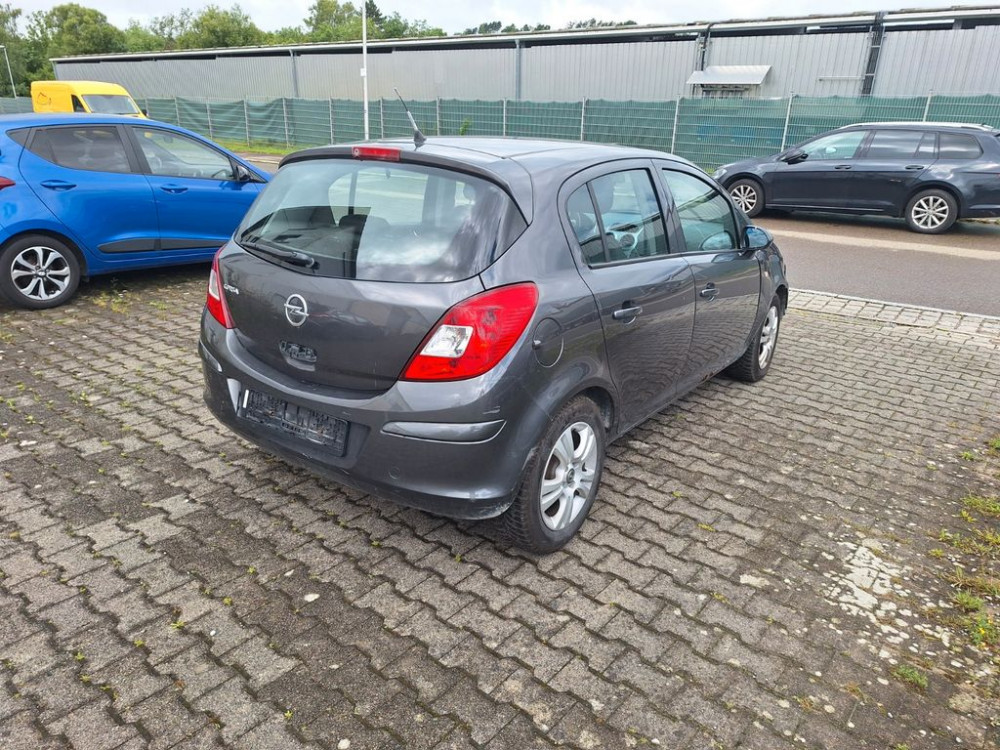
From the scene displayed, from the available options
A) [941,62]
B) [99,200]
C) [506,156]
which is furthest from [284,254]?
[941,62]

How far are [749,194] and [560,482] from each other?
12.5 m

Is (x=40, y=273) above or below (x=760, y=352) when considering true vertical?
above

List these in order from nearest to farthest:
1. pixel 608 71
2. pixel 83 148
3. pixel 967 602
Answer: pixel 967 602 < pixel 83 148 < pixel 608 71

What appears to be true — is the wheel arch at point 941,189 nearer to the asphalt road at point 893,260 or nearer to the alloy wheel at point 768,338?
the asphalt road at point 893,260

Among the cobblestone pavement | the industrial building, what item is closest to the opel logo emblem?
the cobblestone pavement

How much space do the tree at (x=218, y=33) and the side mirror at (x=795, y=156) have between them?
271 feet

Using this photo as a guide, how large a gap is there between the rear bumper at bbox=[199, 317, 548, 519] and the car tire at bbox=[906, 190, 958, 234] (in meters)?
12.3

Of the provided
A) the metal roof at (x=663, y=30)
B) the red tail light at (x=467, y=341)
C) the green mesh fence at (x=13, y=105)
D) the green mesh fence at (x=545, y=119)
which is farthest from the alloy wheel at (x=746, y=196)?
the green mesh fence at (x=13, y=105)

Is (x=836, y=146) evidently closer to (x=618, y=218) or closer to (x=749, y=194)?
(x=749, y=194)

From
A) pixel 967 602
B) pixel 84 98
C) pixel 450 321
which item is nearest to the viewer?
pixel 450 321

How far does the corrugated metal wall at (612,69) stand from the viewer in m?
23.5

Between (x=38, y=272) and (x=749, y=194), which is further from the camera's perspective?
(x=749, y=194)

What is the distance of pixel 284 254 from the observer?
3135mm

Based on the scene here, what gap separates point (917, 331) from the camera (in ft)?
23.2
